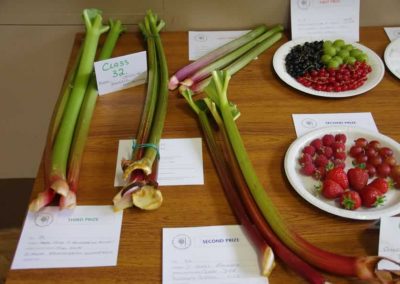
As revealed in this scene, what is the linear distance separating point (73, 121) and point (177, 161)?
28cm

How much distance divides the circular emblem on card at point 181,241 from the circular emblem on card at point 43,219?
0.83ft

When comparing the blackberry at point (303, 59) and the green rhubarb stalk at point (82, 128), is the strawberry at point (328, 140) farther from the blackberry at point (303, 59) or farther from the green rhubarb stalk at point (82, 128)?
the green rhubarb stalk at point (82, 128)

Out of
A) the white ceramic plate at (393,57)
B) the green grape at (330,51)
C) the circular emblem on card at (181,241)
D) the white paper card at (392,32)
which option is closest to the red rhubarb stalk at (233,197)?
the circular emblem on card at (181,241)

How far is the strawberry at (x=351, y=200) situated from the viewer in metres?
0.79

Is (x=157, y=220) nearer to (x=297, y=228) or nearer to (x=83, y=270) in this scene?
(x=83, y=270)

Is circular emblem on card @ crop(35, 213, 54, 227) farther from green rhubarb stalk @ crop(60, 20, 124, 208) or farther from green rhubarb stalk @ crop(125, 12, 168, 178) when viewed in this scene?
green rhubarb stalk @ crop(125, 12, 168, 178)

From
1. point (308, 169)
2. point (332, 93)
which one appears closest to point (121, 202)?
point (308, 169)

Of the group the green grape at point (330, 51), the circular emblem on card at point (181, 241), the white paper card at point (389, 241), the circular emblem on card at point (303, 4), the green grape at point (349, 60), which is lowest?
the white paper card at point (389, 241)

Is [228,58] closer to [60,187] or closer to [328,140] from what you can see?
[328,140]

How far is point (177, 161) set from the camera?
92 cm

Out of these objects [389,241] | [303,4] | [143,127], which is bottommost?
[389,241]

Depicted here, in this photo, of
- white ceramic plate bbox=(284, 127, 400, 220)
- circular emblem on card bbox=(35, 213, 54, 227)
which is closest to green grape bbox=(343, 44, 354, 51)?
white ceramic plate bbox=(284, 127, 400, 220)

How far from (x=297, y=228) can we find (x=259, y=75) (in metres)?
0.53

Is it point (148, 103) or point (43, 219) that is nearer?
point (43, 219)
